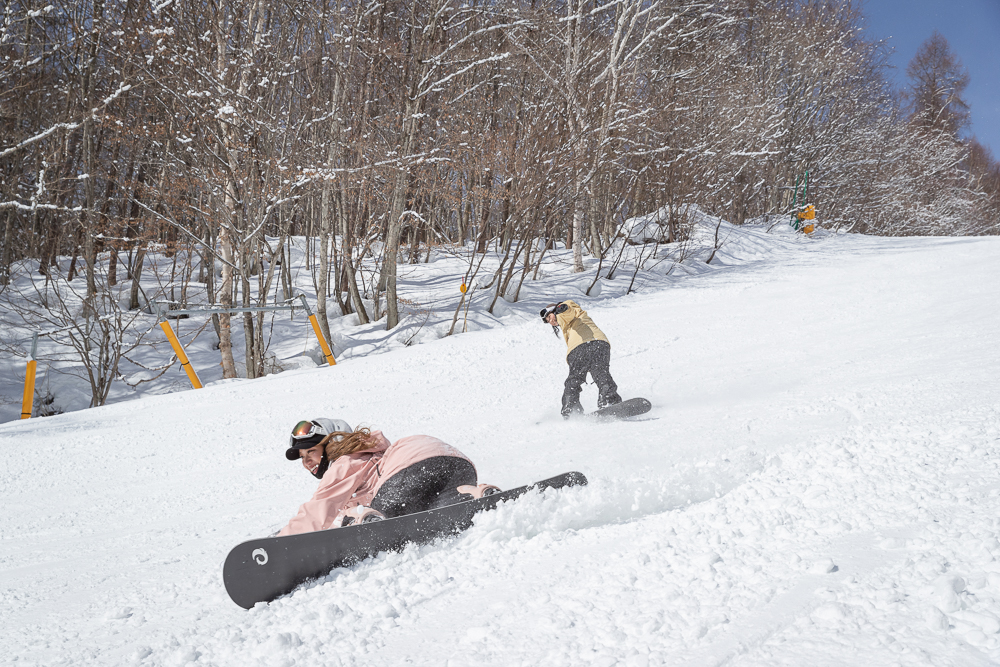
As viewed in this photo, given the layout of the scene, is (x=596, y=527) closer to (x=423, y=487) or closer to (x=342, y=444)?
(x=423, y=487)

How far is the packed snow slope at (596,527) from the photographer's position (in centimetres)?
197

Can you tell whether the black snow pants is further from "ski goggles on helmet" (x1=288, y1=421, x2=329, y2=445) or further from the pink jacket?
"ski goggles on helmet" (x1=288, y1=421, x2=329, y2=445)

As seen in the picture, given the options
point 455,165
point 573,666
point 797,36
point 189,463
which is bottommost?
point 189,463

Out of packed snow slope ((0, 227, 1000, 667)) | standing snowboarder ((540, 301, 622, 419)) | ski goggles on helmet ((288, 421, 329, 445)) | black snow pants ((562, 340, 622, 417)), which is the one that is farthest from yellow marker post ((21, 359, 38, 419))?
ski goggles on helmet ((288, 421, 329, 445))

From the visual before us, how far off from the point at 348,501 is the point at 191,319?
14.9 m

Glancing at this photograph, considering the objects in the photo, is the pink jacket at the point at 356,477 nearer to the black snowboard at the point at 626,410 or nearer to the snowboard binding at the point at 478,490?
the snowboard binding at the point at 478,490

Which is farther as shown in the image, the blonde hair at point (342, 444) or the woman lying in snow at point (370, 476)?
the blonde hair at point (342, 444)

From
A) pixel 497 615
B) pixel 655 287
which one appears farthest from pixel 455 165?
pixel 497 615

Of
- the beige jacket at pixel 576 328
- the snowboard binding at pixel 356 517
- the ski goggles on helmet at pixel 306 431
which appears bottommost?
the snowboard binding at pixel 356 517

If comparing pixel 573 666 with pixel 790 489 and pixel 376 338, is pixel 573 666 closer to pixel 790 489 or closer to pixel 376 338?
pixel 790 489

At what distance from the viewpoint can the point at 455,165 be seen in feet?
39.5

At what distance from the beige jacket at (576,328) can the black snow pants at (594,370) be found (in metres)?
0.05

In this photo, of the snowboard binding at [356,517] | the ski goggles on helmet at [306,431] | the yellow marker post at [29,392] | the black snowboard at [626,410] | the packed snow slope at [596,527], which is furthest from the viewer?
the yellow marker post at [29,392]

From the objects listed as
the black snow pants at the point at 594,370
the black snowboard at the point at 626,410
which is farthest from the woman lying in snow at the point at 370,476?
the black snow pants at the point at 594,370
